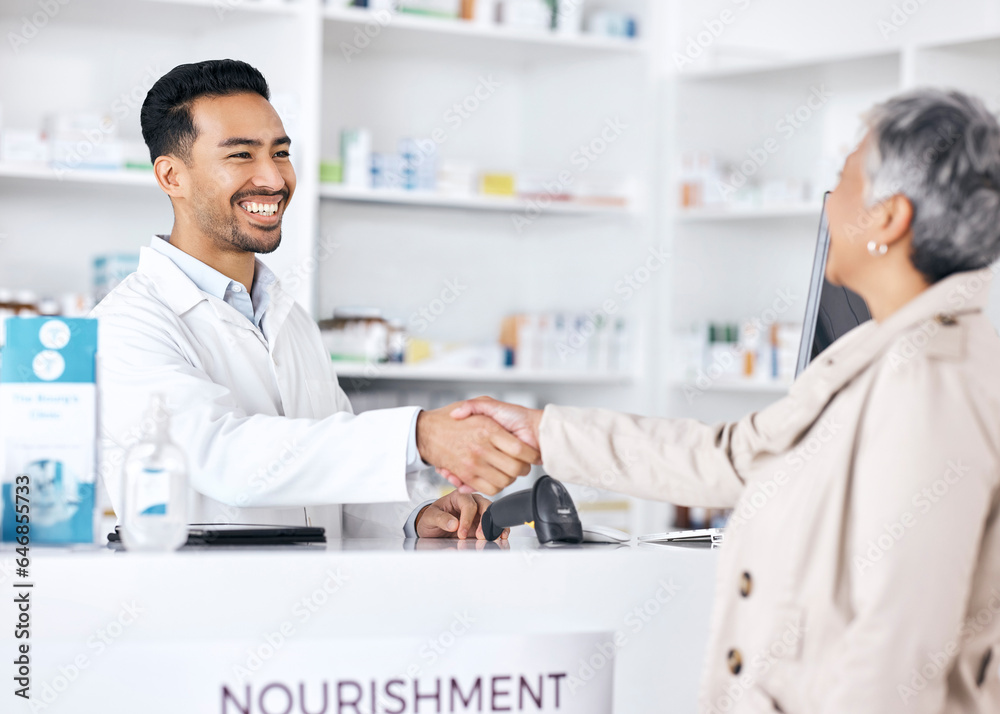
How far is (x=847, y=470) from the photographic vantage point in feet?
3.58

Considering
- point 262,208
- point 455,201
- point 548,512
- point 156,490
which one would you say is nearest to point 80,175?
point 455,201

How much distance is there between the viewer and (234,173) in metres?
1.98

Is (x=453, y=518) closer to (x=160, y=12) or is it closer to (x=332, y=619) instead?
(x=332, y=619)

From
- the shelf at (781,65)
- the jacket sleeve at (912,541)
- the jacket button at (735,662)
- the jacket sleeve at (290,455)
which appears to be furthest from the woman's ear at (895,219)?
the shelf at (781,65)

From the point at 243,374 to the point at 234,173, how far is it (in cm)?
41

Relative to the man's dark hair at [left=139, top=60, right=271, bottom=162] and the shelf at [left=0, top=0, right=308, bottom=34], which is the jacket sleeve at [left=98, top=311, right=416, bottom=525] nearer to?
the man's dark hair at [left=139, top=60, right=271, bottom=162]

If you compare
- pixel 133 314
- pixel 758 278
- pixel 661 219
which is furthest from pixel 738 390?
pixel 133 314

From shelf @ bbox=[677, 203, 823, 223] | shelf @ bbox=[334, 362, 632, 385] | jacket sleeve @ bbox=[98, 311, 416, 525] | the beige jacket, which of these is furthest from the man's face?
shelf @ bbox=[677, 203, 823, 223]

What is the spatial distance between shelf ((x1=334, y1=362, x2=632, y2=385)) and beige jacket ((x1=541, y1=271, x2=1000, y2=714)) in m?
2.30

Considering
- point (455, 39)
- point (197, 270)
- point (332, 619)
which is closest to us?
point (332, 619)

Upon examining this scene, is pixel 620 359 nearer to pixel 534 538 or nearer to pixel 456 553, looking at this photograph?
pixel 534 538

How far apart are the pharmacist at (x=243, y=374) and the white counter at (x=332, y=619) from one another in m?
0.15

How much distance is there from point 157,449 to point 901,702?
0.90 metres

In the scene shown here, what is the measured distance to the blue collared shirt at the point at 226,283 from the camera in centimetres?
191
